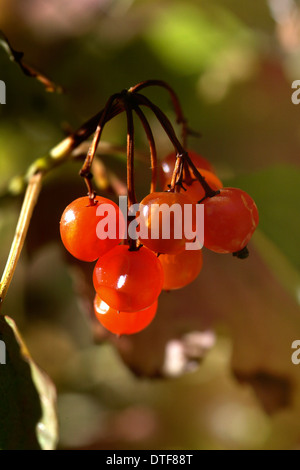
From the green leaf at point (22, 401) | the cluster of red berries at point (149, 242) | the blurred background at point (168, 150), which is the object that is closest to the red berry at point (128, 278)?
the cluster of red berries at point (149, 242)

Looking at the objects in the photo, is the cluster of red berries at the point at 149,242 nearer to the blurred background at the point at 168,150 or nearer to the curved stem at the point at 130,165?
the curved stem at the point at 130,165

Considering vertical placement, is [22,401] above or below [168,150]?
below

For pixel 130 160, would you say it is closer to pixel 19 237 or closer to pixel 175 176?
pixel 175 176

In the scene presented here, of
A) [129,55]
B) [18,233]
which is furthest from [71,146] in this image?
[129,55]

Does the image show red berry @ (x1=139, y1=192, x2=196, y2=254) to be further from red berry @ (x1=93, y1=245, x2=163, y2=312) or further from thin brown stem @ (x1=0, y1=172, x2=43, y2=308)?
thin brown stem @ (x1=0, y1=172, x2=43, y2=308)

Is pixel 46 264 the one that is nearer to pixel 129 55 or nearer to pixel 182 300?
pixel 182 300

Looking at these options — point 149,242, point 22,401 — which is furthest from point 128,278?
point 22,401

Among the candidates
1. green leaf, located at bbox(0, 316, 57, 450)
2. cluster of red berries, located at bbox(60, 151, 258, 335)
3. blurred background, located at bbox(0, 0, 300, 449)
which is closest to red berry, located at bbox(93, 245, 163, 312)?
cluster of red berries, located at bbox(60, 151, 258, 335)
